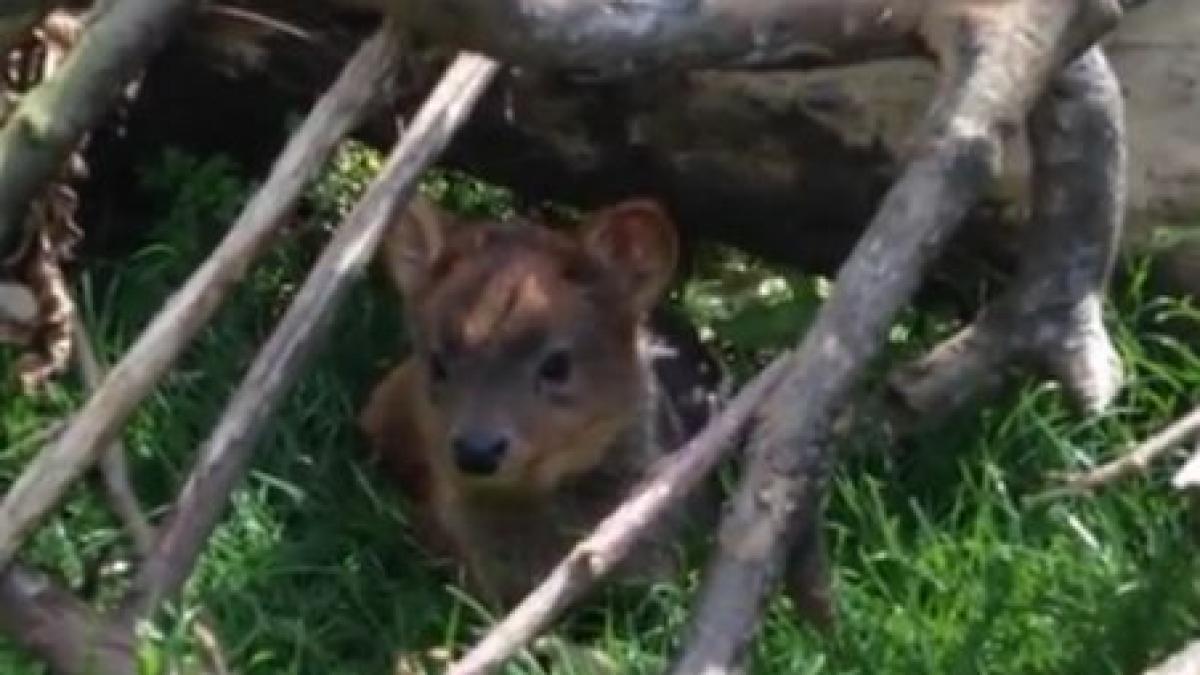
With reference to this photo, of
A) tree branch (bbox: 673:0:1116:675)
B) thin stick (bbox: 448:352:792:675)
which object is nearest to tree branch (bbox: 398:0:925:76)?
tree branch (bbox: 673:0:1116:675)

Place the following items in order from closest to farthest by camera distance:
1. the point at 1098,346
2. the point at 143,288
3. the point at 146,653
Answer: the point at 146,653
the point at 1098,346
the point at 143,288

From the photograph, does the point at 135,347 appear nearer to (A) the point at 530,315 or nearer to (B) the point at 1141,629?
(A) the point at 530,315

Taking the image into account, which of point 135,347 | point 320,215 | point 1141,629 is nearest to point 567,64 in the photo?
point 135,347

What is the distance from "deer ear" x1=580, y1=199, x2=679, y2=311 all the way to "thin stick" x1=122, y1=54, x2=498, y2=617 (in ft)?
1.52

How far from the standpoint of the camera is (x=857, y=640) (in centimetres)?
466

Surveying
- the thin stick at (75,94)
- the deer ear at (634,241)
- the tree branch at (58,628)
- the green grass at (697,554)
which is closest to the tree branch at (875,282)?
the green grass at (697,554)

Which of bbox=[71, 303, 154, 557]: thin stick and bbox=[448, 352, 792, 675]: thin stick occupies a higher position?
bbox=[71, 303, 154, 557]: thin stick

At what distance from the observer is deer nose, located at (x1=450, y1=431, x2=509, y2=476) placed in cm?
502

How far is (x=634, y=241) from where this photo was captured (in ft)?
17.2

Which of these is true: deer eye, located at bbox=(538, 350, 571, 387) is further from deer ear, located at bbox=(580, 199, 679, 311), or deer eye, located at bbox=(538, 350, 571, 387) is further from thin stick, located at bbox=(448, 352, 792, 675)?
thin stick, located at bbox=(448, 352, 792, 675)

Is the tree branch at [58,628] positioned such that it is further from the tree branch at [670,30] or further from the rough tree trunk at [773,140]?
the rough tree trunk at [773,140]

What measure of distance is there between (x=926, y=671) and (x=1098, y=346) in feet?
2.41

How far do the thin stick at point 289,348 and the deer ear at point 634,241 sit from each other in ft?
1.52

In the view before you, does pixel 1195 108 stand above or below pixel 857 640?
above
